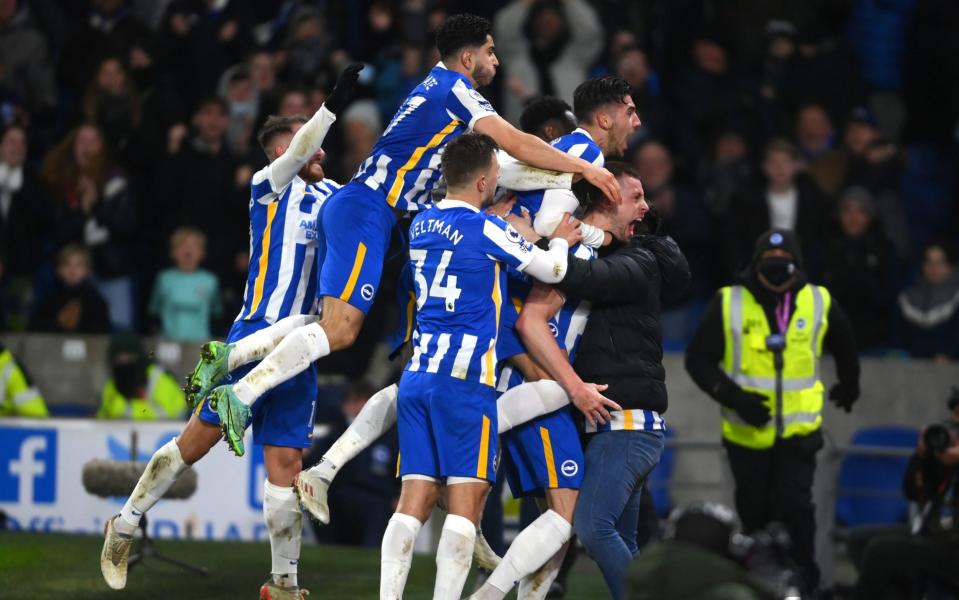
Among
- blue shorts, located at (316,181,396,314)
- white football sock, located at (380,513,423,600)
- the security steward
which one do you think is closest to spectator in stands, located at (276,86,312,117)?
the security steward

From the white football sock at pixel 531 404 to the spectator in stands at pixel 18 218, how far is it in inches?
297

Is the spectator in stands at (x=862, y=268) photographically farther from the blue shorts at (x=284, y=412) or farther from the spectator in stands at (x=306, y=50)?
the blue shorts at (x=284, y=412)

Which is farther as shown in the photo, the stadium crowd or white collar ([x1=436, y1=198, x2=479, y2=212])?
the stadium crowd

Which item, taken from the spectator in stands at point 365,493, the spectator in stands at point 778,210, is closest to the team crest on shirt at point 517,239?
the spectator in stands at point 365,493

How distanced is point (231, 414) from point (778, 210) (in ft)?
24.1

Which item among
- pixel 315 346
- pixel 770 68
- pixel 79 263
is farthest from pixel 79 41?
pixel 315 346

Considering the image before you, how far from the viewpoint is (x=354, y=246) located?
26.6ft

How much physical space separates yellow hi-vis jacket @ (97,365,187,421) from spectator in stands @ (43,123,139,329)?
53.8 inches

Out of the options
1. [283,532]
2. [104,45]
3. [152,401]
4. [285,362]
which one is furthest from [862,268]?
[104,45]

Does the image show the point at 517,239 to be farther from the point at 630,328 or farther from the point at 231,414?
the point at 231,414

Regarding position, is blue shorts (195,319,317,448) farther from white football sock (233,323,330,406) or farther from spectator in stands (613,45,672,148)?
spectator in stands (613,45,672,148)

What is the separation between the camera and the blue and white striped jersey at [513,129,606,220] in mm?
8023

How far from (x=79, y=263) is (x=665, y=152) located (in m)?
4.91

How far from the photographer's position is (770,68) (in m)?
16.0
